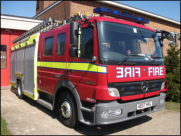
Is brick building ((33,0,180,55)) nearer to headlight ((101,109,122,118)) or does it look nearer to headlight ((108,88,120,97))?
headlight ((108,88,120,97))

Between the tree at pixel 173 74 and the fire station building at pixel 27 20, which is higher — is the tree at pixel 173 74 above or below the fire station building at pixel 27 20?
below

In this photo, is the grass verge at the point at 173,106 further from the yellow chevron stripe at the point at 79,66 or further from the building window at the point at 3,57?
the building window at the point at 3,57

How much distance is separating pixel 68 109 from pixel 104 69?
153cm

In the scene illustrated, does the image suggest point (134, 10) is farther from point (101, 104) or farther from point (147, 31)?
point (101, 104)

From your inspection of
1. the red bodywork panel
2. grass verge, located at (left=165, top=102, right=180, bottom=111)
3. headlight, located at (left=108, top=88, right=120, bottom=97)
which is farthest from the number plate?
grass verge, located at (left=165, top=102, right=180, bottom=111)

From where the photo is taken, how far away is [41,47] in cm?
555

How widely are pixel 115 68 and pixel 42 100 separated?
3101 millimetres

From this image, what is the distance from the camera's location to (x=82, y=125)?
4.45m

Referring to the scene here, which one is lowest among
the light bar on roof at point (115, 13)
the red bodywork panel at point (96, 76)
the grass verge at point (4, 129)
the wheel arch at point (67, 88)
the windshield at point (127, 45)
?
the grass verge at point (4, 129)

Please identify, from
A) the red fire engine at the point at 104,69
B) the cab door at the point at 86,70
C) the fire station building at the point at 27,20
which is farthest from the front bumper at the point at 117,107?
the fire station building at the point at 27,20

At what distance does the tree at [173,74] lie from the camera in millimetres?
6910

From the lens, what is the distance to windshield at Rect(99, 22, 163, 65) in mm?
3525

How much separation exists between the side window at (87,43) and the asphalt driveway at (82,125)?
189 centimetres

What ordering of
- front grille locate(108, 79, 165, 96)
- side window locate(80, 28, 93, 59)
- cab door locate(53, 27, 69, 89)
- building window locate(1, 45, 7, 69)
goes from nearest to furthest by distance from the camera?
front grille locate(108, 79, 165, 96)
side window locate(80, 28, 93, 59)
cab door locate(53, 27, 69, 89)
building window locate(1, 45, 7, 69)
